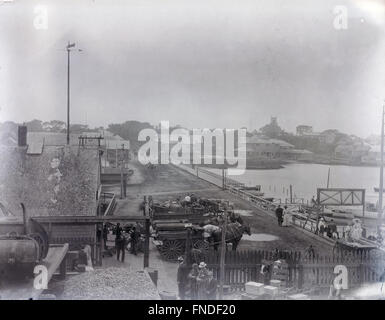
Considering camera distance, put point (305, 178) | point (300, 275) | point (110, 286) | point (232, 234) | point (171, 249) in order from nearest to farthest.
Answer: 1. point (110, 286)
2. point (300, 275)
3. point (171, 249)
4. point (232, 234)
5. point (305, 178)

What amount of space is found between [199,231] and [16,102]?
7.14 meters

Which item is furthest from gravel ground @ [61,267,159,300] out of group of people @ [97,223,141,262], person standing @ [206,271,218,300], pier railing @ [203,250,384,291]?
group of people @ [97,223,141,262]

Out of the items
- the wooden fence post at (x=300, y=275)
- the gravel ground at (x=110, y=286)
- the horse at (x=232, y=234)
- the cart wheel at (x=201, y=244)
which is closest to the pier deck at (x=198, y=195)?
the horse at (x=232, y=234)

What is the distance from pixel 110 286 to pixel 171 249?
16.3 ft

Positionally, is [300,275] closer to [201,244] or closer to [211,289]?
[211,289]

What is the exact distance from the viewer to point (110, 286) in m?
11.1

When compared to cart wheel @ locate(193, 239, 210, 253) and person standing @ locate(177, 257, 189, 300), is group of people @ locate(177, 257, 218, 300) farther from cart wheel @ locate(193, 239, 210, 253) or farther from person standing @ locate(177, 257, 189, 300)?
cart wheel @ locate(193, 239, 210, 253)

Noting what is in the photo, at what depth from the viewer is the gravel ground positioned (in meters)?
10.5

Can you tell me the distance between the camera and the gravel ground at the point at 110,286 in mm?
10477

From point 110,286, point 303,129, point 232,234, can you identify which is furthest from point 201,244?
point 303,129

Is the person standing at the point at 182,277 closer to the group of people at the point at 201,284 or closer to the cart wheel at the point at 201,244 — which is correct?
the group of people at the point at 201,284

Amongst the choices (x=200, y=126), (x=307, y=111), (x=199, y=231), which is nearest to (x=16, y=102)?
(x=200, y=126)

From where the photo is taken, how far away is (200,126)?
1659cm

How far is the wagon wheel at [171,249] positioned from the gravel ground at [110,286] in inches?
139
